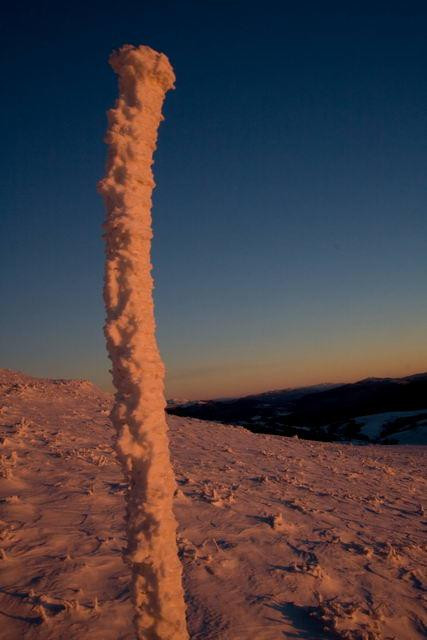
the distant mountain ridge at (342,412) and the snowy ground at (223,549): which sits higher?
the snowy ground at (223,549)

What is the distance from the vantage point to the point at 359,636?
11.4ft

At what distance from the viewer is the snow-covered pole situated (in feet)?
7.59

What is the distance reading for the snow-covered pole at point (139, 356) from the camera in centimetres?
231

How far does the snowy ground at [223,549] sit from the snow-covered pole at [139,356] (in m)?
1.45

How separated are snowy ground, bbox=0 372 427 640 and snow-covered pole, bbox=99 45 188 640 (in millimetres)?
1453

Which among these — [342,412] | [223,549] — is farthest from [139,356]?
[342,412]

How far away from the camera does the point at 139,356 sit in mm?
2375

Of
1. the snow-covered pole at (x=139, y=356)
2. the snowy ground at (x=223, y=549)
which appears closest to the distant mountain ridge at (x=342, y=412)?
the snowy ground at (x=223, y=549)

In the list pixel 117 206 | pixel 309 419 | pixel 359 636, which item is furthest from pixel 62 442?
pixel 309 419

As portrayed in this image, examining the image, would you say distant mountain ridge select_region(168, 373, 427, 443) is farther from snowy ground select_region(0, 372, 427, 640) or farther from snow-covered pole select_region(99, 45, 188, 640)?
snow-covered pole select_region(99, 45, 188, 640)

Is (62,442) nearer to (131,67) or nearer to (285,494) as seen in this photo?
(285,494)

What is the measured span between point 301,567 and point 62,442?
6059 millimetres

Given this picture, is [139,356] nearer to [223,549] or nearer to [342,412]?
[223,549]

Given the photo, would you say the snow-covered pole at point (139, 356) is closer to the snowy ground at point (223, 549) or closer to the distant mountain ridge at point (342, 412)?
the snowy ground at point (223, 549)
